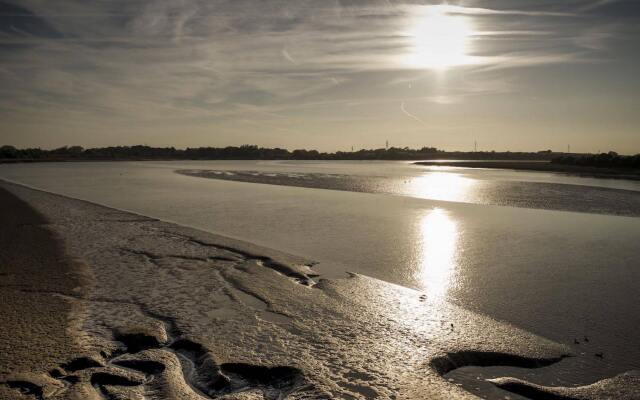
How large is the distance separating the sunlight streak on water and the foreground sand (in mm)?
637

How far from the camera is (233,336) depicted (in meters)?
4.79

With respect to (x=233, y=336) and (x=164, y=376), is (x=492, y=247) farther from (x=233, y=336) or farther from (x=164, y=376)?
(x=164, y=376)

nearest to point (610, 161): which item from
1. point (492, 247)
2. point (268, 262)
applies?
point (492, 247)

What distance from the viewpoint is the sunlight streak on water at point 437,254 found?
6.86 m

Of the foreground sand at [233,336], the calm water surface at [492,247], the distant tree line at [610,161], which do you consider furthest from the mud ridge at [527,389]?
the distant tree line at [610,161]

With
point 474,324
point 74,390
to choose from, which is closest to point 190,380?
point 74,390

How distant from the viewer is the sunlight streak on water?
270 inches

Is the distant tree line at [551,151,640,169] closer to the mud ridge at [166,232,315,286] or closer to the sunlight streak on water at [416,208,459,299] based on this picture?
the sunlight streak on water at [416,208,459,299]

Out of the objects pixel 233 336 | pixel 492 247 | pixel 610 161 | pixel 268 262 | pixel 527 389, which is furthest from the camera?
pixel 610 161

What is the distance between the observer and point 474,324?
203 inches

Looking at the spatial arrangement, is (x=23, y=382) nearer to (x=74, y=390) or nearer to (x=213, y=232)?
(x=74, y=390)

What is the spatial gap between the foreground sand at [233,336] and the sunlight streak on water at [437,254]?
2.09 feet

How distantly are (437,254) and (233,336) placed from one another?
17.2ft

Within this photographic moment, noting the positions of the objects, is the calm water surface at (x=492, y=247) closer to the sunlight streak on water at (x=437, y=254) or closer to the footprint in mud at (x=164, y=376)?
the sunlight streak on water at (x=437, y=254)
